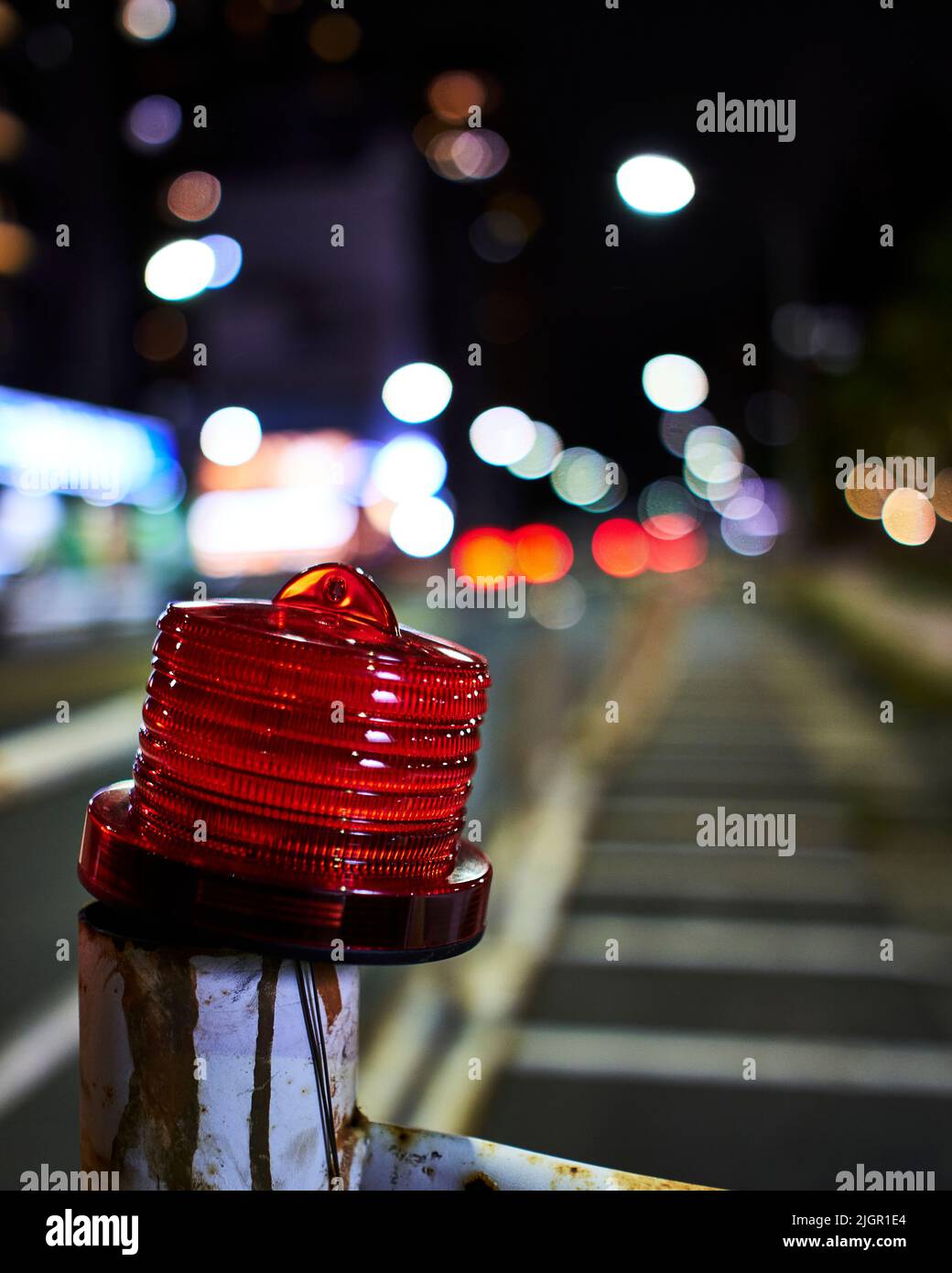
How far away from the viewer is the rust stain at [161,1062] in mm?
1051

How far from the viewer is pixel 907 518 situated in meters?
51.6

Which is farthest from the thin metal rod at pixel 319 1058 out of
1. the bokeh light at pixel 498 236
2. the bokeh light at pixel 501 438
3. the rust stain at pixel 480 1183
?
the bokeh light at pixel 498 236

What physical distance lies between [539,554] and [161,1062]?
953 inches

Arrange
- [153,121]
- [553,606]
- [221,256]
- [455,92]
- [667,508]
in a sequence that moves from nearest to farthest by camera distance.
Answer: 1. [553,606]
2. [221,256]
3. [153,121]
4. [455,92]
5. [667,508]

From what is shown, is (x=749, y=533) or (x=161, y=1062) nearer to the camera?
(x=161, y=1062)

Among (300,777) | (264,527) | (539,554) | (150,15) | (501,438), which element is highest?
(501,438)

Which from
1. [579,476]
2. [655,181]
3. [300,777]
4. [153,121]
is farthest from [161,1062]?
[579,476]

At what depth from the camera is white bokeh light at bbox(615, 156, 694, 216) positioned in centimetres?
217

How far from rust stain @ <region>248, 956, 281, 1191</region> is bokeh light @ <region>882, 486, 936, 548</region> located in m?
48.2

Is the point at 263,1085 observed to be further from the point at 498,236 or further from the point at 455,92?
the point at 498,236

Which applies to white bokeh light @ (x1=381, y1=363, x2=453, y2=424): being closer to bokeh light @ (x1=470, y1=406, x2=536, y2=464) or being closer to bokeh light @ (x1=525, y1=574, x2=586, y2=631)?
bokeh light @ (x1=470, y1=406, x2=536, y2=464)

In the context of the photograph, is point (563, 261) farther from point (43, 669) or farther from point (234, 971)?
point (234, 971)

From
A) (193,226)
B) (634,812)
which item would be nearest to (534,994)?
(634,812)

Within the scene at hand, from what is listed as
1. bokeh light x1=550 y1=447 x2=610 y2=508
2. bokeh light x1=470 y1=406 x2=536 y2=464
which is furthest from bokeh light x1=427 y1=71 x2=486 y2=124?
bokeh light x1=550 y1=447 x2=610 y2=508
